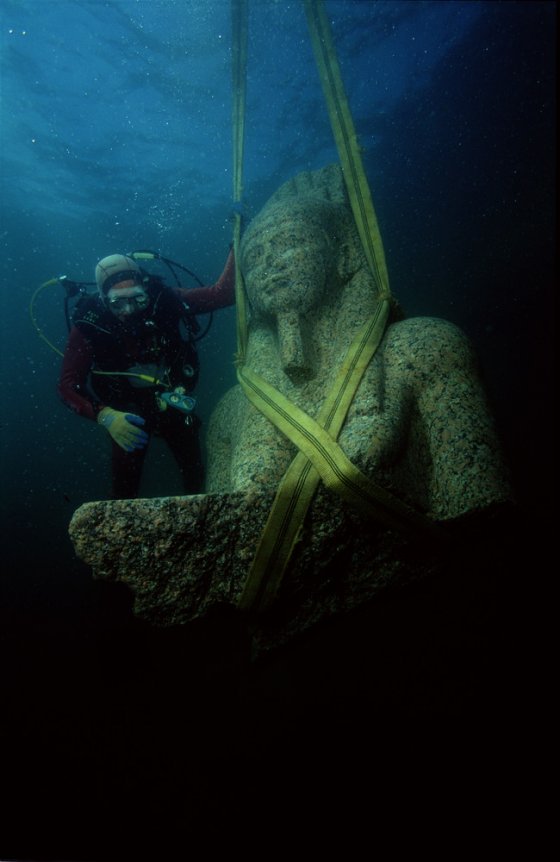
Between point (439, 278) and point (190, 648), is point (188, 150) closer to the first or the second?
point (439, 278)

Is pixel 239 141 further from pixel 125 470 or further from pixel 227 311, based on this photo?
pixel 227 311

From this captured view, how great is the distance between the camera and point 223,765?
3152 millimetres

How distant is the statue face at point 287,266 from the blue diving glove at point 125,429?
5.90 feet

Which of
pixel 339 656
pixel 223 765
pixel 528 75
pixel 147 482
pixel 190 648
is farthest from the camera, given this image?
pixel 528 75

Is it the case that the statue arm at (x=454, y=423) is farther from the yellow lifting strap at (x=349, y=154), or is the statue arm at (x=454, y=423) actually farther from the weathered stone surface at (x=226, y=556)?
the yellow lifting strap at (x=349, y=154)

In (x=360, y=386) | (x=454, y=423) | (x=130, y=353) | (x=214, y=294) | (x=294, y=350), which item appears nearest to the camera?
(x=454, y=423)

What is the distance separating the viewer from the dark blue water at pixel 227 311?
3078 mm

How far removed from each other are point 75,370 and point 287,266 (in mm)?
2934

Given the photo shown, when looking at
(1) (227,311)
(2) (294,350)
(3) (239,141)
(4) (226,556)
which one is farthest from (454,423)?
(1) (227,311)

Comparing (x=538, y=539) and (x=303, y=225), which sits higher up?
(x=303, y=225)

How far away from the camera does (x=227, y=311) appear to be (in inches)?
896

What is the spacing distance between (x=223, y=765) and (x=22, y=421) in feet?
80.6

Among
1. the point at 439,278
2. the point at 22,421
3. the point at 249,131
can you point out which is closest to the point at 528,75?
the point at 439,278

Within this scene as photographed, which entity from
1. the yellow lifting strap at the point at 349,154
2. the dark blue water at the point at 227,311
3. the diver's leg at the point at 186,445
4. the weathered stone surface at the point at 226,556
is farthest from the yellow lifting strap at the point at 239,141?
the dark blue water at the point at 227,311
